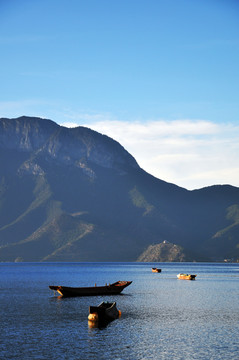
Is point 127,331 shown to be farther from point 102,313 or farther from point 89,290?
point 89,290

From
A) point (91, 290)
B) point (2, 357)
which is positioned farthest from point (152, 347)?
point (91, 290)

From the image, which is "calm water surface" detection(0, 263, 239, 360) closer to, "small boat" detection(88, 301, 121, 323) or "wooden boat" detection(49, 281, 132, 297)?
"small boat" detection(88, 301, 121, 323)

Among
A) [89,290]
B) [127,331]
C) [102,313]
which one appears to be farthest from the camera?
[89,290]

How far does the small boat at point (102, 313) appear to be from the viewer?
90.2 meters

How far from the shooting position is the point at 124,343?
7525 cm

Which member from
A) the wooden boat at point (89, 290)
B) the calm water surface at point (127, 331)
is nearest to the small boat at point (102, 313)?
the calm water surface at point (127, 331)

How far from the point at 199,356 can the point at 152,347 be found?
7.77m

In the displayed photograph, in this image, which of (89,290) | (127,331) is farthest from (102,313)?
(89,290)

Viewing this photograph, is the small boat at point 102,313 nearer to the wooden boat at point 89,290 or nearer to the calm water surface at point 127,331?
the calm water surface at point 127,331

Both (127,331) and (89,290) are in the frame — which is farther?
(89,290)

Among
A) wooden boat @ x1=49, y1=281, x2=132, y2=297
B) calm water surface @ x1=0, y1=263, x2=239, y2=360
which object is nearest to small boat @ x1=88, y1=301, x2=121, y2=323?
calm water surface @ x1=0, y1=263, x2=239, y2=360

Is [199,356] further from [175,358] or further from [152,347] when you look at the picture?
[152,347]

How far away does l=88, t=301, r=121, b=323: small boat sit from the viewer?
90188 millimetres

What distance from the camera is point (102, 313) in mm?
91812
